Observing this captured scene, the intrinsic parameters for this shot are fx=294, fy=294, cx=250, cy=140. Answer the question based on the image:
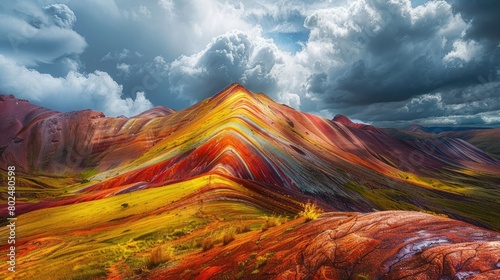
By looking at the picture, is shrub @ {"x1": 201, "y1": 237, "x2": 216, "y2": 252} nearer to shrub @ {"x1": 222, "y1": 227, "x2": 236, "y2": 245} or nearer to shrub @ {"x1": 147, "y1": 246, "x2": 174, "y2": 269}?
shrub @ {"x1": 222, "y1": 227, "x2": 236, "y2": 245}

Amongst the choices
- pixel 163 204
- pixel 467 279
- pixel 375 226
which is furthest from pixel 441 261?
pixel 163 204

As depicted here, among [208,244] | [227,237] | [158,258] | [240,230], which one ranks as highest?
[240,230]

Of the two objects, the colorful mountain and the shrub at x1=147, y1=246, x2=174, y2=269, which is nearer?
the colorful mountain

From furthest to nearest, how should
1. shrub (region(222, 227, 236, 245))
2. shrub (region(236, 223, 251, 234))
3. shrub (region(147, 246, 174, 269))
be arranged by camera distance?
shrub (region(236, 223, 251, 234)), shrub (region(222, 227, 236, 245)), shrub (region(147, 246, 174, 269))

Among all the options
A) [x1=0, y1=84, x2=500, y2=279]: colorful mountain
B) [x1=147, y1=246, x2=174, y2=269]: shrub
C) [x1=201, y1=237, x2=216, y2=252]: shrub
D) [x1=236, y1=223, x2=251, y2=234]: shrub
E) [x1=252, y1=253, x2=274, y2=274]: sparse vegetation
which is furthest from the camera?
[x1=236, y1=223, x2=251, y2=234]: shrub

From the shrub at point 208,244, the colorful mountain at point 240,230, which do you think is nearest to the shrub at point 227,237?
the colorful mountain at point 240,230

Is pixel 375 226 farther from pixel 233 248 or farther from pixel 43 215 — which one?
pixel 43 215

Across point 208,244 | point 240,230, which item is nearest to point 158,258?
point 208,244

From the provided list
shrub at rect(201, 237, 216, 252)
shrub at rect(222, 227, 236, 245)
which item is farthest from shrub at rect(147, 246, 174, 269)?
shrub at rect(222, 227, 236, 245)

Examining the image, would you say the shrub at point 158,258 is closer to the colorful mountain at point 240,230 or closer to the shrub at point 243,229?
the colorful mountain at point 240,230

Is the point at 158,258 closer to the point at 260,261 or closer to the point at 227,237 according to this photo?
the point at 227,237

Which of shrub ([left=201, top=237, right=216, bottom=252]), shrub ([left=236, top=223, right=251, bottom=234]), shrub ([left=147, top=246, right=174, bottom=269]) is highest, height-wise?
shrub ([left=236, top=223, right=251, bottom=234])

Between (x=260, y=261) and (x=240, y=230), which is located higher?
(x=240, y=230)
